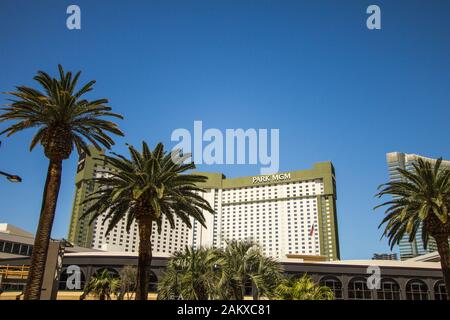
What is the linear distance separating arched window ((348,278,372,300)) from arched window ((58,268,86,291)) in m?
38.0

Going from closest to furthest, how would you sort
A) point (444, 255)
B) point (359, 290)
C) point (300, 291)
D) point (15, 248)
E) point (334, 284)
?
point (300, 291), point (444, 255), point (359, 290), point (334, 284), point (15, 248)

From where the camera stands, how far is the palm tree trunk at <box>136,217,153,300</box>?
28328 millimetres

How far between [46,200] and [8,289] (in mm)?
→ 40825

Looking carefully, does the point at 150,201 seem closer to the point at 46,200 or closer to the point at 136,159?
the point at 136,159

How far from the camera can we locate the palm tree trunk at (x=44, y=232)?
25.1 metres

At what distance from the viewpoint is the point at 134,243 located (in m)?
190

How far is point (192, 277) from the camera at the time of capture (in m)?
33.6

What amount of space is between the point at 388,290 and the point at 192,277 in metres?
35.6

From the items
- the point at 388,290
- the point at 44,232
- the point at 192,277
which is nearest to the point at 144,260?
the point at 192,277

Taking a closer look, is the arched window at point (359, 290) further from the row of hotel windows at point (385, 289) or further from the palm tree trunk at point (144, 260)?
the palm tree trunk at point (144, 260)

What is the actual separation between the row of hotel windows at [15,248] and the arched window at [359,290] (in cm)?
6092

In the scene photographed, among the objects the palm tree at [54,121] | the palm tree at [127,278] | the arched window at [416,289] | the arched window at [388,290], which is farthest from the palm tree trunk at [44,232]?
the arched window at [416,289]

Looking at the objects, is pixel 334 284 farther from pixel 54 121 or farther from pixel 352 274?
pixel 54 121
